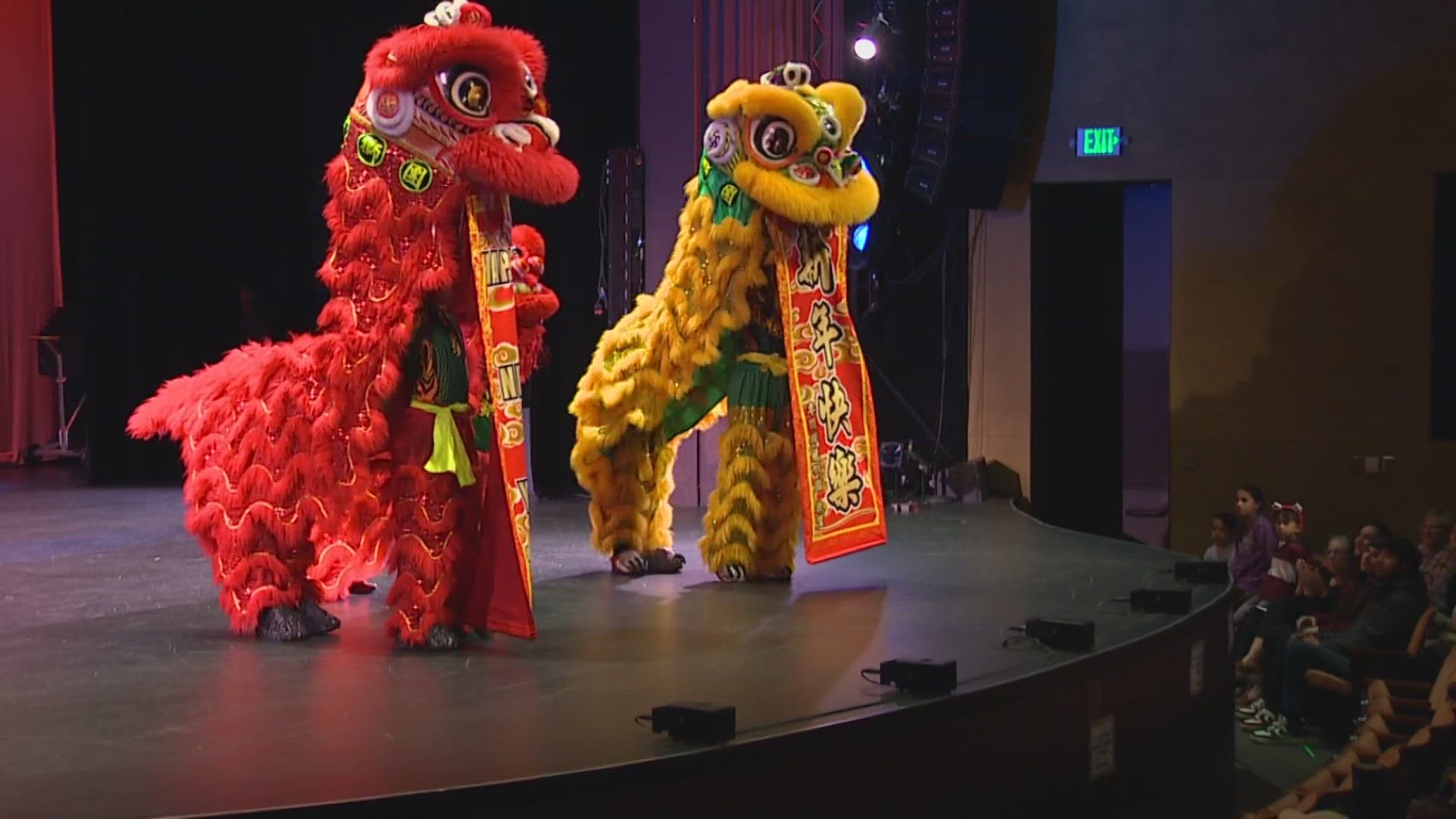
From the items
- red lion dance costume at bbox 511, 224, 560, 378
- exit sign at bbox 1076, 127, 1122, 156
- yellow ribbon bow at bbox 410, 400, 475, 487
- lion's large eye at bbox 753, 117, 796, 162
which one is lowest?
→ yellow ribbon bow at bbox 410, 400, 475, 487

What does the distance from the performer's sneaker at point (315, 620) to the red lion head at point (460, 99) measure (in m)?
1.18

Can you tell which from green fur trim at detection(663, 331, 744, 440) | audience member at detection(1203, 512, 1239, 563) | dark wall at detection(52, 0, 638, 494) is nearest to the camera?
green fur trim at detection(663, 331, 744, 440)

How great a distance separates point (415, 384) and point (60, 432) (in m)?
6.76

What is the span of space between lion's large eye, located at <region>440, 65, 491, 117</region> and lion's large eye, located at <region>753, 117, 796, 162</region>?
116 cm

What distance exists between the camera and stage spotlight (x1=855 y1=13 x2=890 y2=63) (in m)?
7.61

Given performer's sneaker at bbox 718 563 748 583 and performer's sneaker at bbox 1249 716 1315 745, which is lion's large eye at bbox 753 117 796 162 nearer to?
performer's sneaker at bbox 718 563 748 583

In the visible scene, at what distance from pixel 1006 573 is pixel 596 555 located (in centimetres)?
145

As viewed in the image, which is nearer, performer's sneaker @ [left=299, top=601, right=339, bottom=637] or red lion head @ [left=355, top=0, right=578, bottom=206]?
red lion head @ [left=355, top=0, right=578, bottom=206]

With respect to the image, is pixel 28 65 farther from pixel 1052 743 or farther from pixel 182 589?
pixel 1052 743

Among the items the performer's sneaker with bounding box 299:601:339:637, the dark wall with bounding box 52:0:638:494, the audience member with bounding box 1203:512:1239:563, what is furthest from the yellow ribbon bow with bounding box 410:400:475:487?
the dark wall with bounding box 52:0:638:494

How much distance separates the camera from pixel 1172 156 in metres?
7.63

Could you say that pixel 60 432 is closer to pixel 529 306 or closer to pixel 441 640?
pixel 529 306

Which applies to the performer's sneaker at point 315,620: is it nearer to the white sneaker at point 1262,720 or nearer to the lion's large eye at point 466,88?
the lion's large eye at point 466,88

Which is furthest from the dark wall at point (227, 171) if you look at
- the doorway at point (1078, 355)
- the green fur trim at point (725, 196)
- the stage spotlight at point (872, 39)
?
the green fur trim at point (725, 196)
